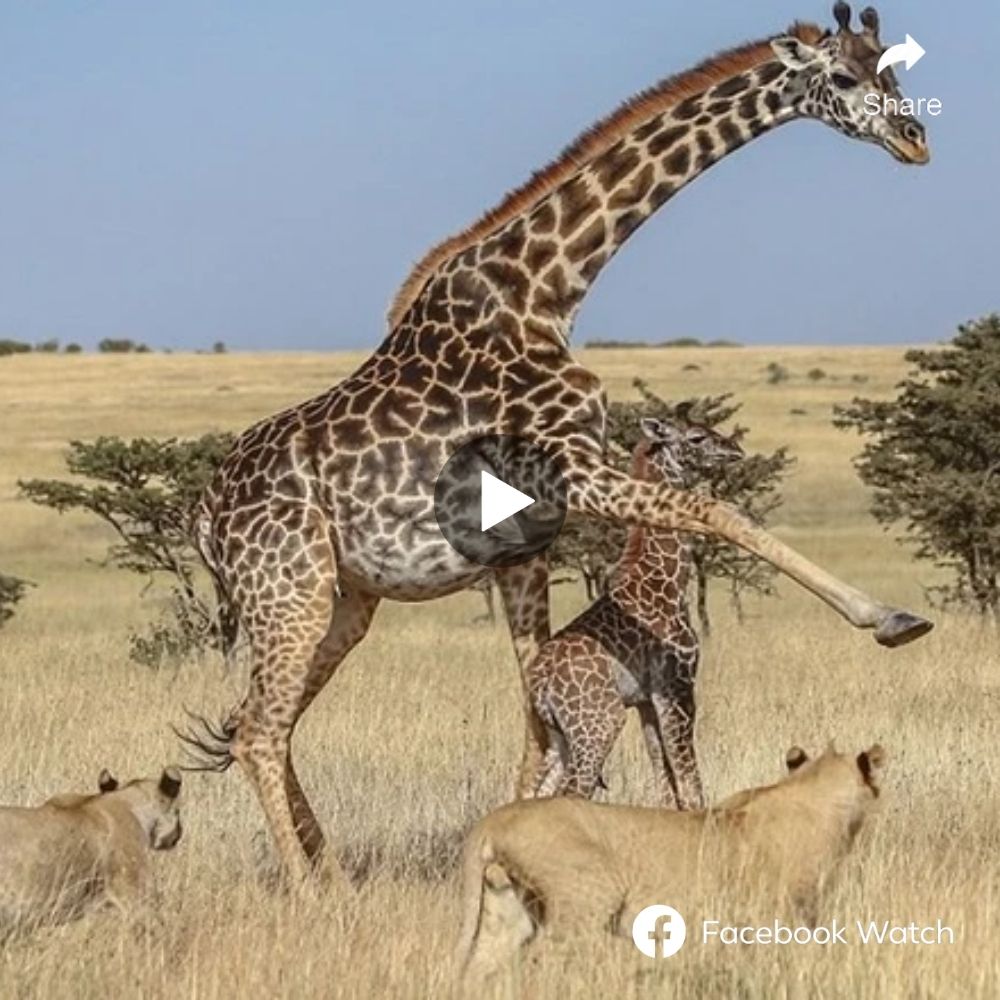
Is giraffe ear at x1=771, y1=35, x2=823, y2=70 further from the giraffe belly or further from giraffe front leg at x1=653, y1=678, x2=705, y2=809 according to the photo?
giraffe front leg at x1=653, y1=678, x2=705, y2=809

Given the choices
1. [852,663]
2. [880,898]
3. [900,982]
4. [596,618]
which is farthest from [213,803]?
[852,663]

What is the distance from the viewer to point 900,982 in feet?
19.2

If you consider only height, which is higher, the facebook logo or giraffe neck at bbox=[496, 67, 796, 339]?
giraffe neck at bbox=[496, 67, 796, 339]

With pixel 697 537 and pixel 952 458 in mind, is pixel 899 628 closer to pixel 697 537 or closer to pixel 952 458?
pixel 697 537

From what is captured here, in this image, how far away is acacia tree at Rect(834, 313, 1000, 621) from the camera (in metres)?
21.2

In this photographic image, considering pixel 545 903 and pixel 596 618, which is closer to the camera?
pixel 545 903

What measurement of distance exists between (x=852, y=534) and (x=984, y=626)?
2109 centimetres

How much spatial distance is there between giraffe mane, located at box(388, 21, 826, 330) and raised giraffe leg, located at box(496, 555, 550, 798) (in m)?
1.01

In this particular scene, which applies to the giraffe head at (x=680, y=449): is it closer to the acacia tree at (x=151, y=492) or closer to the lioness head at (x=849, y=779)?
the lioness head at (x=849, y=779)

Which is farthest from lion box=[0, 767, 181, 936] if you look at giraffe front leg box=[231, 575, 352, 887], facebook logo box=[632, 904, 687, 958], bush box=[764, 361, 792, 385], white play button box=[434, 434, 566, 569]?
bush box=[764, 361, 792, 385]

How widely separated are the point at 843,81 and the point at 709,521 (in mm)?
1715

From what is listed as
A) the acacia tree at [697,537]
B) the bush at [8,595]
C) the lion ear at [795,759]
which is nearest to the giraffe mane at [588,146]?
the lion ear at [795,759]

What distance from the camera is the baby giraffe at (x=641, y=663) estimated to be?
26.5ft

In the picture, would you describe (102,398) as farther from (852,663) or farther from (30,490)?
(852,663)
